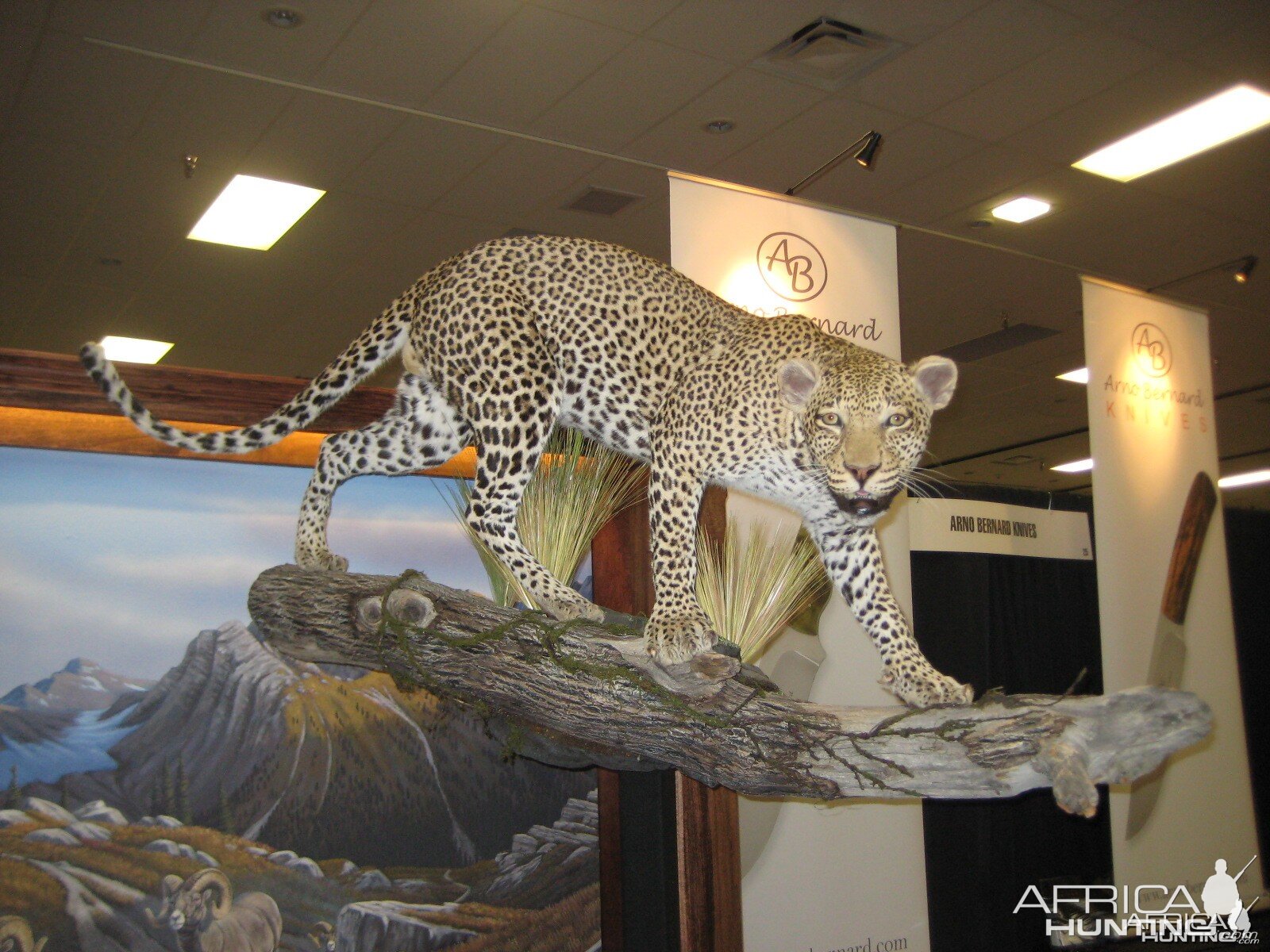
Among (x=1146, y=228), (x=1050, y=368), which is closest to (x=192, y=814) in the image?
(x=1146, y=228)

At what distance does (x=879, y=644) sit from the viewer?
9.61 feet

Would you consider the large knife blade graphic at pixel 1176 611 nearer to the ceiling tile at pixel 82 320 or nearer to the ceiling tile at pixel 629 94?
the ceiling tile at pixel 629 94

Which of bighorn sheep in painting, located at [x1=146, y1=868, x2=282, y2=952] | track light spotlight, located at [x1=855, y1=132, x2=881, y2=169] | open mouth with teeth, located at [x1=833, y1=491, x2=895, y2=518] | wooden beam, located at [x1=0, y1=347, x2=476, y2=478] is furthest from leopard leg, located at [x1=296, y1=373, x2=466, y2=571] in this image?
track light spotlight, located at [x1=855, y1=132, x2=881, y2=169]

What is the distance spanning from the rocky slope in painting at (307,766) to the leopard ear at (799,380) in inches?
84.9

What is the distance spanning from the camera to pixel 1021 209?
8.39 metres

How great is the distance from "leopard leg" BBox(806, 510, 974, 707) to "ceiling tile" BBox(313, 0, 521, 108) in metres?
3.93

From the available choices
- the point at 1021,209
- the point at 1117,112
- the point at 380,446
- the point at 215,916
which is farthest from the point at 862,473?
the point at 1021,209

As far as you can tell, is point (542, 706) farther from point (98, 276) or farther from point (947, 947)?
point (98, 276)

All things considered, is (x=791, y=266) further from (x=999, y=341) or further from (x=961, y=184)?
(x=999, y=341)

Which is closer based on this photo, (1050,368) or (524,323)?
(524,323)

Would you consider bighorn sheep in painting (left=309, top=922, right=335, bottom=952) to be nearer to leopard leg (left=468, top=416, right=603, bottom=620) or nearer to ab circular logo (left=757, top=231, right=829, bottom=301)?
leopard leg (left=468, top=416, right=603, bottom=620)

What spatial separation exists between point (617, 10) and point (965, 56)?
6.78 ft

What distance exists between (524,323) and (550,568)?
2.80 ft

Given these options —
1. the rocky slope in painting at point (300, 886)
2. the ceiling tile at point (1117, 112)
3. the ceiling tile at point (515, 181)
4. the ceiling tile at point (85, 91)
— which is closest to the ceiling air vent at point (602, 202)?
the ceiling tile at point (515, 181)
